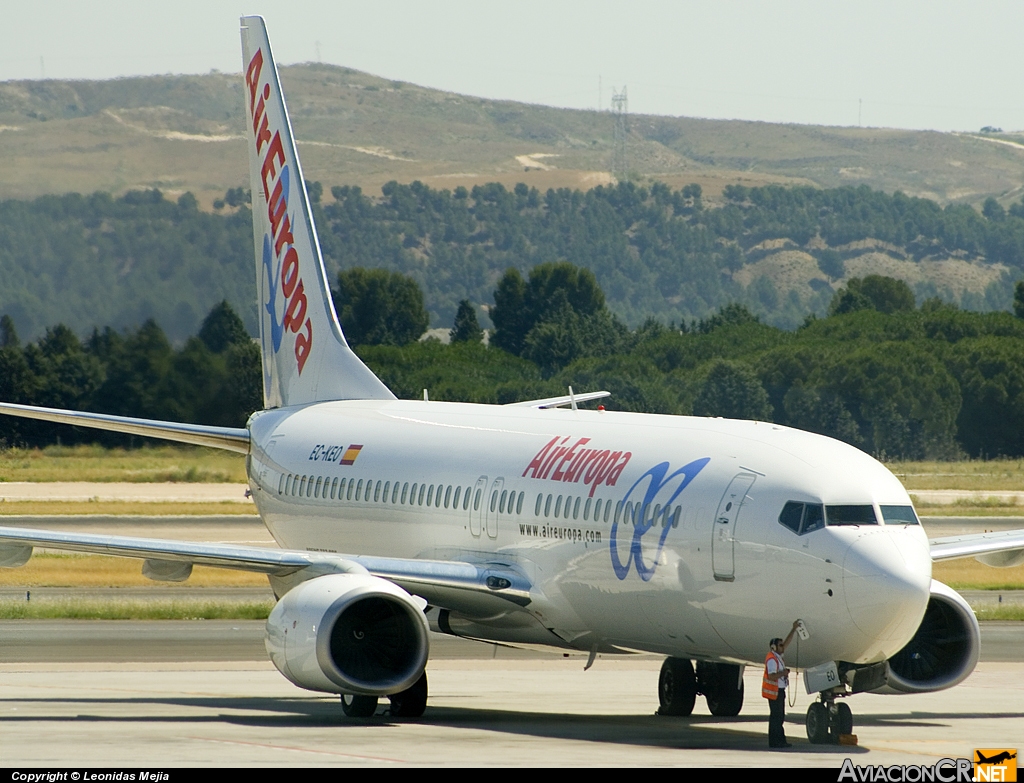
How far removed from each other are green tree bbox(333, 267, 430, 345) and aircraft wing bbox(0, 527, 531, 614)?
84181mm

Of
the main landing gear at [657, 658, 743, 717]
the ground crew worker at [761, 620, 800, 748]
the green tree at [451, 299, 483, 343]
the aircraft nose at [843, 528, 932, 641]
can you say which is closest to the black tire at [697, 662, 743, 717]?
the main landing gear at [657, 658, 743, 717]

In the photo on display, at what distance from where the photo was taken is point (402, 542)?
89.6 ft

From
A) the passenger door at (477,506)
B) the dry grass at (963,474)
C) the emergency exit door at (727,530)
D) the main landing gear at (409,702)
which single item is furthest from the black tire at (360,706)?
the dry grass at (963,474)

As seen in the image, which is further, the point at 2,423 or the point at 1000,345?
the point at 1000,345

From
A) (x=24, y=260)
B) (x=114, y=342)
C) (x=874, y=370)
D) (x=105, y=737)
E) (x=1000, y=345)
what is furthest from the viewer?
(x=1000, y=345)

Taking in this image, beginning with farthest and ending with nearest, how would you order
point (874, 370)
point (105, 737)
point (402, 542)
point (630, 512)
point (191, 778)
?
1. point (874, 370)
2. point (402, 542)
3. point (630, 512)
4. point (105, 737)
5. point (191, 778)

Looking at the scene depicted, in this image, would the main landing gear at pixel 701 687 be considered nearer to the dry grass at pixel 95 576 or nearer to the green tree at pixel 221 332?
the dry grass at pixel 95 576

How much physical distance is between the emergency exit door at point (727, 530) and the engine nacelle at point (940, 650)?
3527 millimetres

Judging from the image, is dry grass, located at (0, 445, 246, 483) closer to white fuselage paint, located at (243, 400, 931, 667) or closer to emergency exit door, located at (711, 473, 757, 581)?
white fuselage paint, located at (243, 400, 931, 667)

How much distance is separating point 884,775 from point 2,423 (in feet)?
191

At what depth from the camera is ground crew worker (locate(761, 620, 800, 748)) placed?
19.7 m

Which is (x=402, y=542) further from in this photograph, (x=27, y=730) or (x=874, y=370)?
(x=874, y=370)

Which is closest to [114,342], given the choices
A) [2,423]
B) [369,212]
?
[2,423]

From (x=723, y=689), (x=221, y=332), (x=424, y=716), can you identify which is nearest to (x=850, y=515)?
(x=723, y=689)
